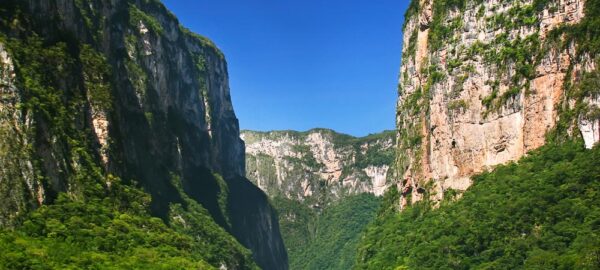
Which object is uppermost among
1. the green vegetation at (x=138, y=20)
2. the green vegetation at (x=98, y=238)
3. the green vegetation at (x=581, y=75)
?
the green vegetation at (x=138, y=20)

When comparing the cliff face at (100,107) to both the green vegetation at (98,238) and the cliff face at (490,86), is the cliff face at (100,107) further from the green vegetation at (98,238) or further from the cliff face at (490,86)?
the cliff face at (490,86)

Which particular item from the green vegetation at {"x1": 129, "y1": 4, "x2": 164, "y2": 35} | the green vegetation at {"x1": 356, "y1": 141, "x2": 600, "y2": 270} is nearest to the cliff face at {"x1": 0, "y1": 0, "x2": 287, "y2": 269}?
the green vegetation at {"x1": 129, "y1": 4, "x2": 164, "y2": 35}

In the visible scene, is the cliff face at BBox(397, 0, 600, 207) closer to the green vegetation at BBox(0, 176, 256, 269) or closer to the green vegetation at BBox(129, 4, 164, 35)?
the green vegetation at BBox(0, 176, 256, 269)

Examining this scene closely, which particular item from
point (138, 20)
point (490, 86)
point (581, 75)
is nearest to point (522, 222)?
point (581, 75)

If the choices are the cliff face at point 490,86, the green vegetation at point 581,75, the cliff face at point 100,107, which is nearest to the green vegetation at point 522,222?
the green vegetation at point 581,75

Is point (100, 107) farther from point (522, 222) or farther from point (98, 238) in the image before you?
point (522, 222)

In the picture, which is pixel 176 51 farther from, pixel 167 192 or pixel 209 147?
pixel 167 192
